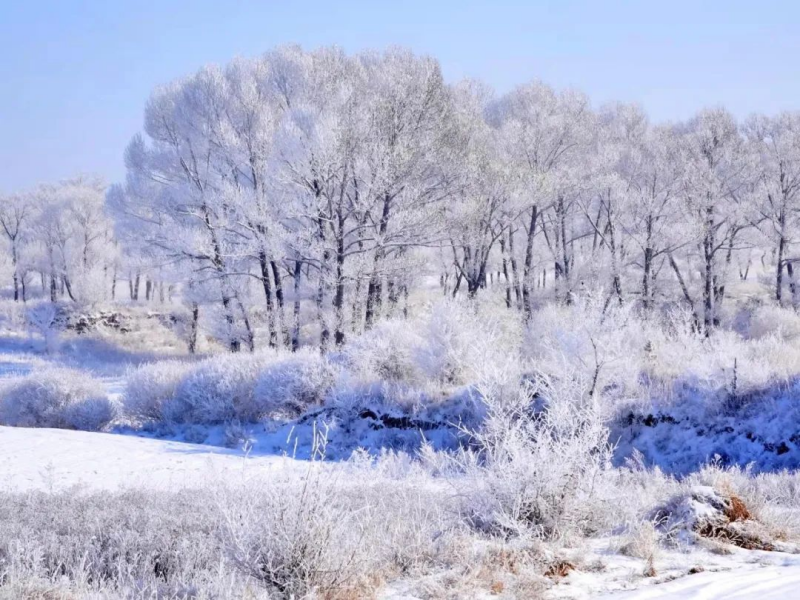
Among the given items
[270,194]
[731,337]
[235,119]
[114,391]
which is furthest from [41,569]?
[235,119]

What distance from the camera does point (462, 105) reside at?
82.3ft

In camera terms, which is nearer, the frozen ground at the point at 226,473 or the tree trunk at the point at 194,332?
the frozen ground at the point at 226,473

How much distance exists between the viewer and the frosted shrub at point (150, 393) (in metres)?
17.0

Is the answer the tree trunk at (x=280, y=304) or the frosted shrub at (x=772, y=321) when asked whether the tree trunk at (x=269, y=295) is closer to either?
the tree trunk at (x=280, y=304)

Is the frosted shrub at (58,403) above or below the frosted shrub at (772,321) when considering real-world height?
below

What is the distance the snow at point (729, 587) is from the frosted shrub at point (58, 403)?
48.4ft

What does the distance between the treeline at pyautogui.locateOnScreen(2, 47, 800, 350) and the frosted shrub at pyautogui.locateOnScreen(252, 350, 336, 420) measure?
2.98 metres

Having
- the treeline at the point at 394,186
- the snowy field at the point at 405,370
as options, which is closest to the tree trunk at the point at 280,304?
the treeline at the point at 394,186

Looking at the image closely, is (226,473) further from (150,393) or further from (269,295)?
(269,295)

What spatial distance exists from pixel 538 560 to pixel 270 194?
59.4 feet

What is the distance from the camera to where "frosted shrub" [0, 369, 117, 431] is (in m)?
16.6

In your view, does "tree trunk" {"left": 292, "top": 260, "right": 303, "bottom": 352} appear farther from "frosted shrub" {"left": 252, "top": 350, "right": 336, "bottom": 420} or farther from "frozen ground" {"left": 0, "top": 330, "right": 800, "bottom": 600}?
"frosted shrub" {"left": 252, "top": 350, "right": 336, "bottom": 420}

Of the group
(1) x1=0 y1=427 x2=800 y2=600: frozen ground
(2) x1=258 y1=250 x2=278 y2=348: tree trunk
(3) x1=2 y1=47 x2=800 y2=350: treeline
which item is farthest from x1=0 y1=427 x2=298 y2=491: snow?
(2) x1=258 y1=250 x2=278 y2=348: tree trunk

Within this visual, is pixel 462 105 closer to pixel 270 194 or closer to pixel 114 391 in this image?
pixel 270 194
